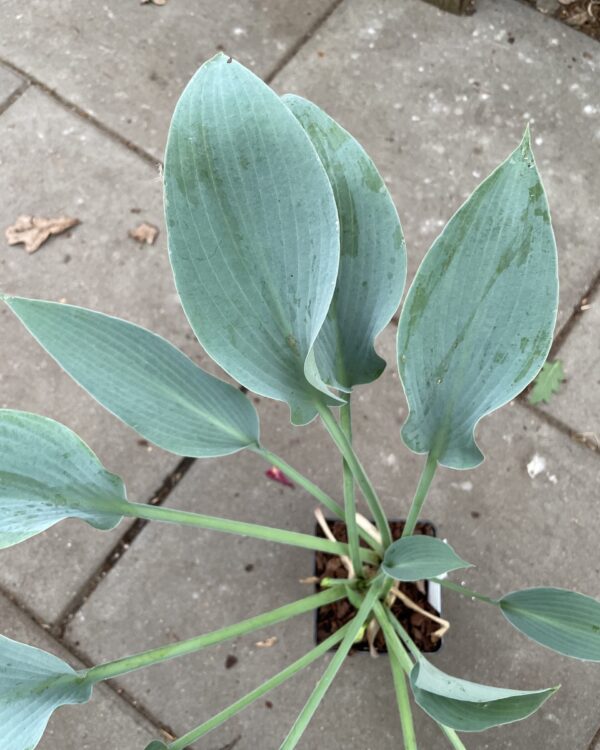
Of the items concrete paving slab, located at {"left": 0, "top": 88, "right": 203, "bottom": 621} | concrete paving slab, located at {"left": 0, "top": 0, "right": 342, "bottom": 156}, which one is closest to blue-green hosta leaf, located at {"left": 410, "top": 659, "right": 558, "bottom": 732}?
concrete paving slab, located at {"left": 0, "top": 88, "right": 203, "bottom": 621}

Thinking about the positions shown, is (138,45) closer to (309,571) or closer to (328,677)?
(309,571)

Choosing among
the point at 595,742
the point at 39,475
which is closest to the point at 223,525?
the point at 39,475

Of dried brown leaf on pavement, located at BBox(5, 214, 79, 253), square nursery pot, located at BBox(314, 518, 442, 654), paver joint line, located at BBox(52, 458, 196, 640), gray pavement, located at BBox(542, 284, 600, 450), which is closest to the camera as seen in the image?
square nursery pot, located at BBox(314, 518, 442, 654)

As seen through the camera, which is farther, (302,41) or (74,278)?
(302,41)

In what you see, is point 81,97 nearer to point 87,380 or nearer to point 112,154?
point 112,154

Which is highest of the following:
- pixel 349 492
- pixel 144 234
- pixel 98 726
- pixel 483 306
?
pixel 483 306

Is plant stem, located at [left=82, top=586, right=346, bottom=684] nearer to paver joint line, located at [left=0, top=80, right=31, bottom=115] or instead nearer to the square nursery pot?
the square nursery pot
